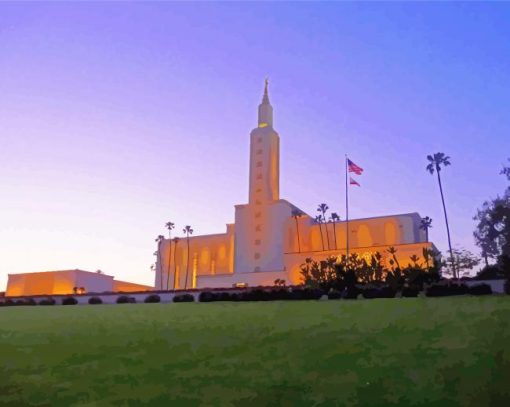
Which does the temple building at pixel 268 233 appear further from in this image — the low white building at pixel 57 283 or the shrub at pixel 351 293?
the shrub at pixel 351 293

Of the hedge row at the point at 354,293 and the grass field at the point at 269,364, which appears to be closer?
the grass field at the point at 269,364

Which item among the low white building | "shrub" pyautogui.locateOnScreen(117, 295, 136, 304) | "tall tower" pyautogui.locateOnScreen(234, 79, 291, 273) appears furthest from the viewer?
"tall tower" pyautogui.locateOnScreen(234, 79, 291, 273)

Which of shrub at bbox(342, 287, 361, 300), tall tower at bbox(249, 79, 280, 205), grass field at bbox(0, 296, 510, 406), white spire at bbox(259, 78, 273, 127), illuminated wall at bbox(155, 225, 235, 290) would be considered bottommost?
grass field at bbox(0, 296, 510, 406)

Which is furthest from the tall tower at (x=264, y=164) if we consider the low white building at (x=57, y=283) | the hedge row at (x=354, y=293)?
the hedge row at (x=354, y=293)

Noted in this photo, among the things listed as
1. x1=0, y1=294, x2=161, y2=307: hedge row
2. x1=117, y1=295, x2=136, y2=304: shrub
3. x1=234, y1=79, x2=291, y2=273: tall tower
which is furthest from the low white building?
x1=117, y1=295, x2=136, y2=304: shrub

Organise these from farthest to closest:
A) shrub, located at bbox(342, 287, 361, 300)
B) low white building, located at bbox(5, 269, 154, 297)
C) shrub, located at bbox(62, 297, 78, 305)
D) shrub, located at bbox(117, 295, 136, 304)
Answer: low white building, located at bbox(5, 269, 154, 297)
shrub, located at bbox(62, 297, 78, 305)
shrub, located at bbox(117, 295, 136, 304)
shrub, located at bbox(342, 287, 361, 300)

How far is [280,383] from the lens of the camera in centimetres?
812

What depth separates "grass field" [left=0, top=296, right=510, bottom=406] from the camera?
24.6 feet

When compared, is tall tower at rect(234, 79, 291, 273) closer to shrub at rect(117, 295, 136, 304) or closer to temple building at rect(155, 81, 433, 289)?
temple building at rect(155, 81, 433, 289)

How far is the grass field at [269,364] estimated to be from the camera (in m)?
7.51

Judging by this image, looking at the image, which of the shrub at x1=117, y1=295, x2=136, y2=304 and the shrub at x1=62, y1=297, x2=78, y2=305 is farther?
the shrub at x1=62, y1=297, x2=78, y2=305

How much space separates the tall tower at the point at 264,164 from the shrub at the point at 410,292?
5072 centimetres

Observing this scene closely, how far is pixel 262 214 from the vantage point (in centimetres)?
8238

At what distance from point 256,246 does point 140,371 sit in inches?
2845
